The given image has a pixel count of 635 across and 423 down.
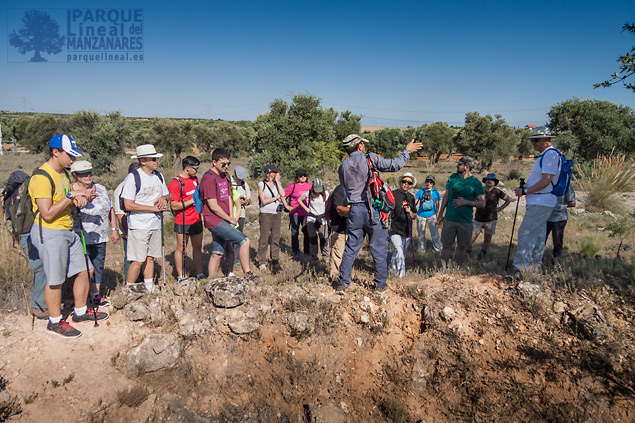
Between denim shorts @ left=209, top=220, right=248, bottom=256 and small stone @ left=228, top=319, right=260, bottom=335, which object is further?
denim shorts @ left=209, top=220, right=248, bottom=256

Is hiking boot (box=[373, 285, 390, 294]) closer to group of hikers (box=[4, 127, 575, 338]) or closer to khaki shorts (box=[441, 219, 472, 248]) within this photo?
group of hikers (box=[4, 127, 575, 338])

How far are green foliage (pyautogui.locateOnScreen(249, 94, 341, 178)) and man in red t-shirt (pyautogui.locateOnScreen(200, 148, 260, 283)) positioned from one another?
11.0 m

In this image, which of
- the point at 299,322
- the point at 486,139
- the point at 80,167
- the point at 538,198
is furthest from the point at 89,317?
the point at 486,139

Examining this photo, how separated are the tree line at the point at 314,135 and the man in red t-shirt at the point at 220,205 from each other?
35.5ft

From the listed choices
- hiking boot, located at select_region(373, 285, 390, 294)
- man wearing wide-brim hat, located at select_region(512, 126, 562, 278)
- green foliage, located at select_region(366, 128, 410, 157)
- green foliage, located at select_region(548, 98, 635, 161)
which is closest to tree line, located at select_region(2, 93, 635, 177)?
green foliage, located at select_region(548, 98, 635, 161)

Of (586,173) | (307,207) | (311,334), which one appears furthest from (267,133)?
(586,173)

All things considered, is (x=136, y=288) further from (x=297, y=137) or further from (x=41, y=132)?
(x=41, y=132)

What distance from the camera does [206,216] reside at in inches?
189

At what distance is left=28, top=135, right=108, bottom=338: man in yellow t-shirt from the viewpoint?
3.46 m

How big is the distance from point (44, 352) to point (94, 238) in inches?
55.8

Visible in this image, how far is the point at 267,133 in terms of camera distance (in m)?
16.4

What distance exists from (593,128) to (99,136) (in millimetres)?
28110

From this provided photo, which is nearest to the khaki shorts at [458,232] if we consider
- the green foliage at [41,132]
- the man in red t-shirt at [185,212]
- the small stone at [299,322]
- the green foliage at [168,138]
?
the small stone at [299,322]

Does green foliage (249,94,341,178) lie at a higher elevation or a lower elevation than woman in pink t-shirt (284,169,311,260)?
higher
